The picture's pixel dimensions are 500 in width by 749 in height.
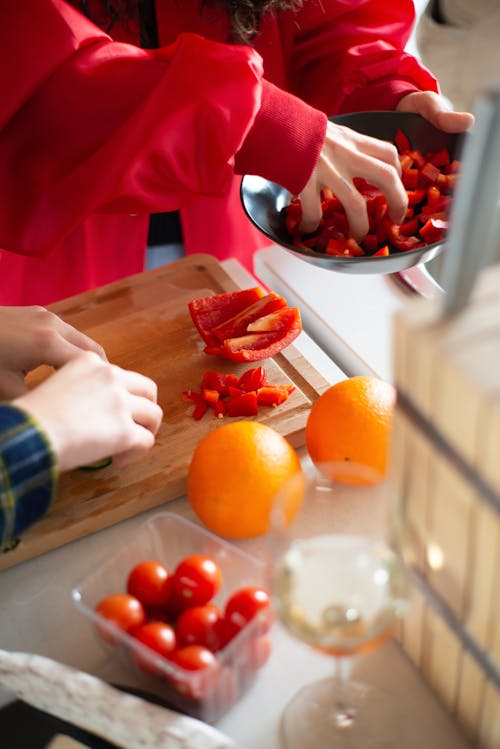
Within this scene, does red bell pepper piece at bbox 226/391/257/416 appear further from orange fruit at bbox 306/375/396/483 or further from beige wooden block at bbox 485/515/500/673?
beige wooden block at bbox 485/515/500/673

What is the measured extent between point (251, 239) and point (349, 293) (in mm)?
503

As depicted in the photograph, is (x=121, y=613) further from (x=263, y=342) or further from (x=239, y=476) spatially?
(x=263, y=342)

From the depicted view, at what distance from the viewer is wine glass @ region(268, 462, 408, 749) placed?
751 mm

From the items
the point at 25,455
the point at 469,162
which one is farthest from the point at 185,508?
the point at 469,162

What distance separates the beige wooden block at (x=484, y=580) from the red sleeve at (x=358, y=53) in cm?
114

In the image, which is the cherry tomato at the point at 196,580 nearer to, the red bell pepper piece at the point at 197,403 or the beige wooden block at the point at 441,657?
the beige wooden block at the point at 441,657

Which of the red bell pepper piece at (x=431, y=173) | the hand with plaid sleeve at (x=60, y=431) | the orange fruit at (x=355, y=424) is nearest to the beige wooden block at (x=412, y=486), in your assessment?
the orange fruit at (x=355, y=424)

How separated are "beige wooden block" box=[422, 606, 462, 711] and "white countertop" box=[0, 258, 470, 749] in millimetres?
23

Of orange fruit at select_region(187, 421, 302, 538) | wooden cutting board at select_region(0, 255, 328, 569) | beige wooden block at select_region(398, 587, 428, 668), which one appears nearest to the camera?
beige wooden block at select_region(398, 587, 428, 668)

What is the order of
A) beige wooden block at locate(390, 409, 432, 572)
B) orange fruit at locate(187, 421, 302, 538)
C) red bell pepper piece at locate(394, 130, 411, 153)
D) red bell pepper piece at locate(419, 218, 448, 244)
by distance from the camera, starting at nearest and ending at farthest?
beige wooden block at locate(390, 409, 432, 572) < orange fruit at locate(187, 421, 302, 538) < red bell pepper piece at locate(419, 218, 448, 244) < red bell pepper piece at locate(394, 130, 411, 153)

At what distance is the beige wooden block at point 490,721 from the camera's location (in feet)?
2.50

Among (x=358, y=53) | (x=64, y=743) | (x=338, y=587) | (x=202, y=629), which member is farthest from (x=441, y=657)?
(x=358, y=53)

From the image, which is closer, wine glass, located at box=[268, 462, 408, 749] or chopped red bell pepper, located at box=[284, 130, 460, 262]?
wine glass, located at box=[268, 462, 408, 749]

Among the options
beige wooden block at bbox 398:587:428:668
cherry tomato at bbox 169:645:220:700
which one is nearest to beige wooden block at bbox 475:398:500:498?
beige wooden block at bbox 398:587:428:668
